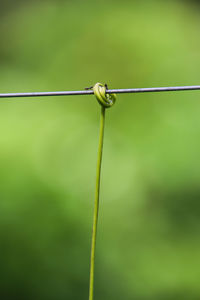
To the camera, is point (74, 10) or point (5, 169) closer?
point (5, 169)

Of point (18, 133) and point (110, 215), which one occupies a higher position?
point (18, 133)

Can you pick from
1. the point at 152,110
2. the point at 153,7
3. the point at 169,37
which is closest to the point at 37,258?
the point at 152,110

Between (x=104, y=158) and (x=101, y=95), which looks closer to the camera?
(x=101, y=95)

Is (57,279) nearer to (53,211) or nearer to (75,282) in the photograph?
(75,282)

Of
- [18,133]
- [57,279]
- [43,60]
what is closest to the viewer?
[57,279]

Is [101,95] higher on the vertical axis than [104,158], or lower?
lower

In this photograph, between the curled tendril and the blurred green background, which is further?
Answer: the blurred green background

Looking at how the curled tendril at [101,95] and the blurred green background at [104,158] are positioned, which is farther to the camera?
the blurred green background at [104,158]

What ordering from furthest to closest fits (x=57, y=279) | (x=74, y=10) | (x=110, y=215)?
(x=74, y=10) < (x=110, y=215) < (x=57, y=279)
